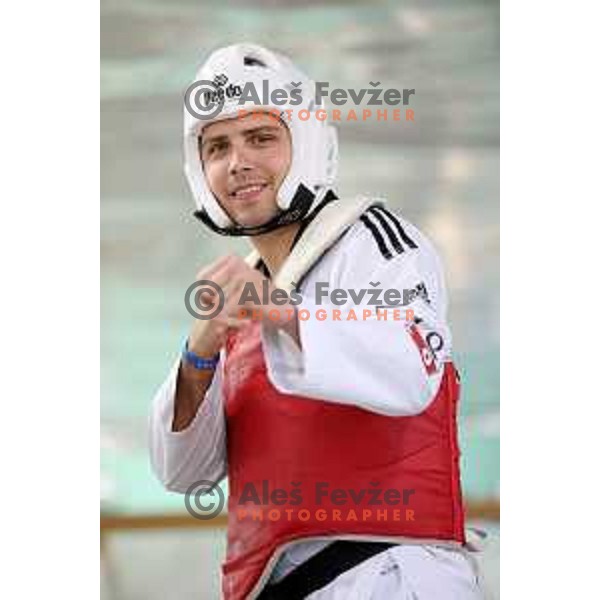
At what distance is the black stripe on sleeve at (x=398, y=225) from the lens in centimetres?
161

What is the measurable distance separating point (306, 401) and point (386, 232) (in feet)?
0.80

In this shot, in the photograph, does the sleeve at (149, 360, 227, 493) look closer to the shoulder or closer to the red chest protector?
the red chest protector

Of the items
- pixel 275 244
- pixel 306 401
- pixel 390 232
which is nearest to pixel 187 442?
pixel 306 401

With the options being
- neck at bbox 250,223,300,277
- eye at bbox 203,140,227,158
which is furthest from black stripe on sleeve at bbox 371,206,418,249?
eye at bbox 203,140,227,158

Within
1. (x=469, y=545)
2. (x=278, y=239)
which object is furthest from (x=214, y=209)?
(x=469, y=545)

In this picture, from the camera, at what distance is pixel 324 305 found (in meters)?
1.53

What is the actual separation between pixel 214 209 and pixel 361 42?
317 millimetres

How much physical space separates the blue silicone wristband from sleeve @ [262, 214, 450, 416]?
10 cm

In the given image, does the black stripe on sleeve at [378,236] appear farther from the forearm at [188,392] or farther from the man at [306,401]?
the forearm at [188,392]

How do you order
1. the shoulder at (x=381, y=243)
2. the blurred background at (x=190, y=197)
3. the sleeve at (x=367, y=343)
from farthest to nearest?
the blurred background at (x=190, y=197) < the shoulder at (x=381, y=243) < the sleeve at (x=367, y=343)

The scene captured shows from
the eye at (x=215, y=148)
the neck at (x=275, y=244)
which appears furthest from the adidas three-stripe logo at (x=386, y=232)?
the eye at (x=215, y=148)

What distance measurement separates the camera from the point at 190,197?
1718mm

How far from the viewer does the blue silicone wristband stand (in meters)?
1.59
